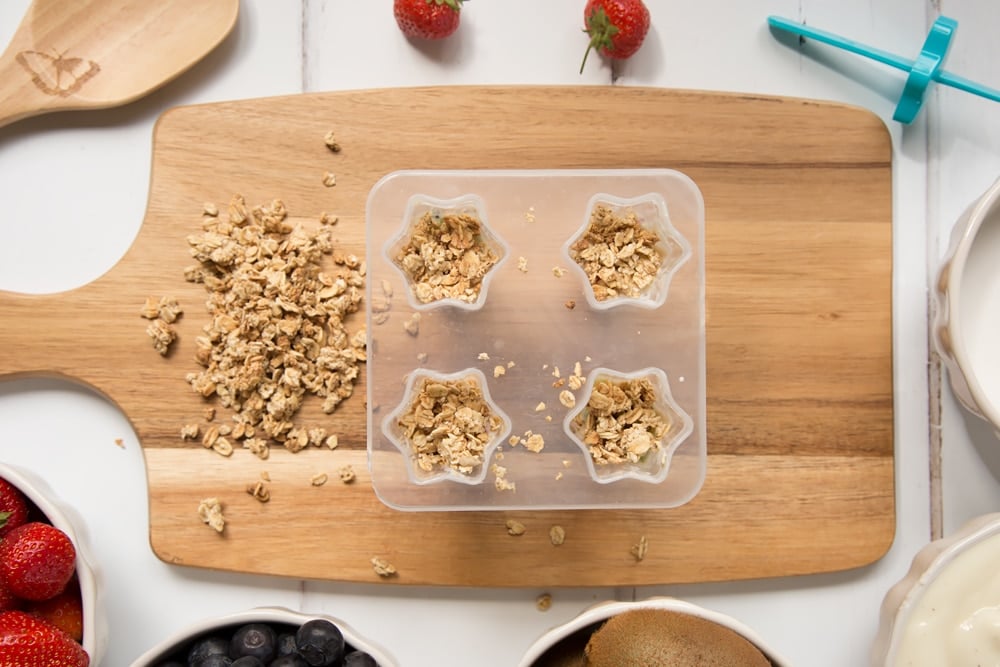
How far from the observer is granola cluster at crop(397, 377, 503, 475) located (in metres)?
0.95

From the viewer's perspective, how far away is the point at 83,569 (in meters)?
0.95

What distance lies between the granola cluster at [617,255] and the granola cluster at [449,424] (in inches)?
7.7

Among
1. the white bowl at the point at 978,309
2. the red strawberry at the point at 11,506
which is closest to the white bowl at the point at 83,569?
the red strawberry at the point at 11,506

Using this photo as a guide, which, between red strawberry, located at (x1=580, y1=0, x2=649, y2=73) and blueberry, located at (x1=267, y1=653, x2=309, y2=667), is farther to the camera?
Answer: red strawberry, located at (x1=580, y1=0, x2=649, y2=73)

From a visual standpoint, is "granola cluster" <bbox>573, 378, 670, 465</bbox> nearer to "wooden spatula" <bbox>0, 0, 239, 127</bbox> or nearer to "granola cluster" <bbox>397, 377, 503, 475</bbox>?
"granola cluster" <bbox>397, 377, 503, 475</bbox>

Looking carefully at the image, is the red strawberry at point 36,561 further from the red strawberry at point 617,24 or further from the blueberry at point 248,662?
the red strawberry at point 617,24

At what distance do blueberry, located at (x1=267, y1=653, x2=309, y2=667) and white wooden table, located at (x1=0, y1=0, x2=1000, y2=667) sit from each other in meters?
0.17

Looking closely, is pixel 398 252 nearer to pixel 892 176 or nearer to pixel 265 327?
pixel 265 327

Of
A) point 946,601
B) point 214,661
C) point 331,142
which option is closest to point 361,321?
point 331,142

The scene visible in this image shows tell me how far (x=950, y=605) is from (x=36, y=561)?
1059 millimetres

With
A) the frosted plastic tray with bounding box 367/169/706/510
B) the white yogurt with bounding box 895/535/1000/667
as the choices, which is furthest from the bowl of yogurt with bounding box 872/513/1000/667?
the frosted plastic tray with bounding box 367/169/706/510

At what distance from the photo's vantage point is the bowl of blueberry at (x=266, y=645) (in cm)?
89

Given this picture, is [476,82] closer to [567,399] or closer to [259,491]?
[567,399]

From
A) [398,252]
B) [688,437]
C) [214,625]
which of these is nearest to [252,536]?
[214,625]
